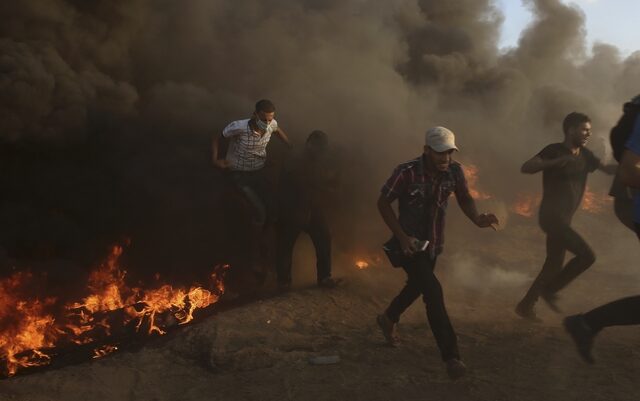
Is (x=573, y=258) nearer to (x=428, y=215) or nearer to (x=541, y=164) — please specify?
(x=541, y=164)

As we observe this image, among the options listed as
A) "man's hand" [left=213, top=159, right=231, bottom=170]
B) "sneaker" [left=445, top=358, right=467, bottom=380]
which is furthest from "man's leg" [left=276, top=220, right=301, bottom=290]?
"sneaker" [left=445, top=358, right=467, bottom=380]

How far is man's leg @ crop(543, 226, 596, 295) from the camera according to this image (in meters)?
5.50

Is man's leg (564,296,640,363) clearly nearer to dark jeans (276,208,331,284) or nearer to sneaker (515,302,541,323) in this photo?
sneaker (515,302,541,323)

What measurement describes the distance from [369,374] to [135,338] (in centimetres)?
291

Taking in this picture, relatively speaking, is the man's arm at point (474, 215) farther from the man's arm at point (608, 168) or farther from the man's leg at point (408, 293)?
the man's arm at point (608, 168)

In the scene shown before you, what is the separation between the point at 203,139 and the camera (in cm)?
927

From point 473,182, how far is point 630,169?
809 cm

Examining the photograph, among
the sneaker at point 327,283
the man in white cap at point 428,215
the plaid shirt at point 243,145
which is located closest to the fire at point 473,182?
the sneaker at point 327,283

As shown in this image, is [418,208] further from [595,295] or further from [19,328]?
[19,328]

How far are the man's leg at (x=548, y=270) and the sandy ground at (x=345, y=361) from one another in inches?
6.6

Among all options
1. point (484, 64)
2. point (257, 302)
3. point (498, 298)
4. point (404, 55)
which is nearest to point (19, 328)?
point (257, 302)

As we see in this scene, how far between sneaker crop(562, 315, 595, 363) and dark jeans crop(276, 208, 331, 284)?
11.1ft

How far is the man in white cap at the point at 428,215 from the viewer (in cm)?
418

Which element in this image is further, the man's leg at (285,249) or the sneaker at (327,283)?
the man's leg at (285,249)
